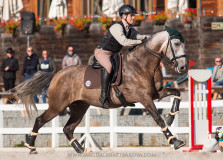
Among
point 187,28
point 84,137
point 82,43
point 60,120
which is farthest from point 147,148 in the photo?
point 82,43

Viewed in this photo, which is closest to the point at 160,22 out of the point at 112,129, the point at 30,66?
the point at 30,66

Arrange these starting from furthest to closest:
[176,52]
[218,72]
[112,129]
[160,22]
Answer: [160,22] < [218,72] < [112,129] < [176,52]

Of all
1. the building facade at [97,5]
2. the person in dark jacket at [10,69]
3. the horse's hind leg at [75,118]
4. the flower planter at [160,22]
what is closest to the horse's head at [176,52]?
the horse's hind leg at [75,118]

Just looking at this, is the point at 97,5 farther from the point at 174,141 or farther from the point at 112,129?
the point at 174,141

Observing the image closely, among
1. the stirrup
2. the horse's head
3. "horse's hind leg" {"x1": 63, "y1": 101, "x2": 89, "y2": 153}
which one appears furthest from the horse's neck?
"horse's hind leg" {"x1": 63, "y1": 101, "x2": 89, "y2": 153}

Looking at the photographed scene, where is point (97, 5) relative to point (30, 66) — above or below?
above

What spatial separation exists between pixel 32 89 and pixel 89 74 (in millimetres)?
1607

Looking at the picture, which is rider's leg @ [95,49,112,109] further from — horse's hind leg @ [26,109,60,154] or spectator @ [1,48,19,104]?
spectator @ [1,48,19,104]

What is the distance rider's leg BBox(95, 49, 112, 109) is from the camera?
39.3 ft

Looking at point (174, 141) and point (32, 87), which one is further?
point (32, 87)

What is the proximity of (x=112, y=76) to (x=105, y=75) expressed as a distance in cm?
12

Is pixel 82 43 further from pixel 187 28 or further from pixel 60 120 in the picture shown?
pixel 60 120

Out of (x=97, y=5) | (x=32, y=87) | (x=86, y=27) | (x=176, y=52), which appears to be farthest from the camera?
(x=97, y=5)

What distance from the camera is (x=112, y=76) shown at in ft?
39.5
